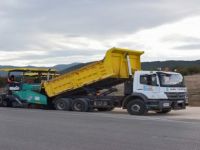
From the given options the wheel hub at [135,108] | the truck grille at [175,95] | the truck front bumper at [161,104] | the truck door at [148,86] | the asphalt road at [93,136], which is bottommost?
the asphalt road at [93,136]

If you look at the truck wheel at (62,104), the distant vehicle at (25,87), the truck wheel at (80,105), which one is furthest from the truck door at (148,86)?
the distant vehicle at (25,87)

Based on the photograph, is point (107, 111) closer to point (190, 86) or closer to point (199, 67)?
point (190, 86)

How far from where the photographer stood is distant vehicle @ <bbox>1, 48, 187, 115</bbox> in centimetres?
2527

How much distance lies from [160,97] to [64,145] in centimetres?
1282

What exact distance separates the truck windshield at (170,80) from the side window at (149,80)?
0.29 metres

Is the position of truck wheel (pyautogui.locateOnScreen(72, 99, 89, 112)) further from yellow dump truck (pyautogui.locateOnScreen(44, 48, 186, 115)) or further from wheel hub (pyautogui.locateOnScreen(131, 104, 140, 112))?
wheel hub (pyautogui.locateOnScreen(131, 104, 140, 112))

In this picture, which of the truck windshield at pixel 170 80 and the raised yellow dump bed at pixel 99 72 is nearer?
the truck windshield at pixel 170 80

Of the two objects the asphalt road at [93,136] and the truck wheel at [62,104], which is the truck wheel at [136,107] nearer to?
the truck wheel at [62,104]

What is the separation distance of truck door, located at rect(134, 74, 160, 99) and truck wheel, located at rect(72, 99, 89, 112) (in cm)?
325

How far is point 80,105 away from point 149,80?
14.9 ft

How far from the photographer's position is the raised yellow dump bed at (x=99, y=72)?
2672 centimetres

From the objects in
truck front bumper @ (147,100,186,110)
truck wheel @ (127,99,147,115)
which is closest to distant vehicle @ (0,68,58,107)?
truck wheel @ (127,99,147,115)

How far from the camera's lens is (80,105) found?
92.1 ft

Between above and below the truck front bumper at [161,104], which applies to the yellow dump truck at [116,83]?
above
